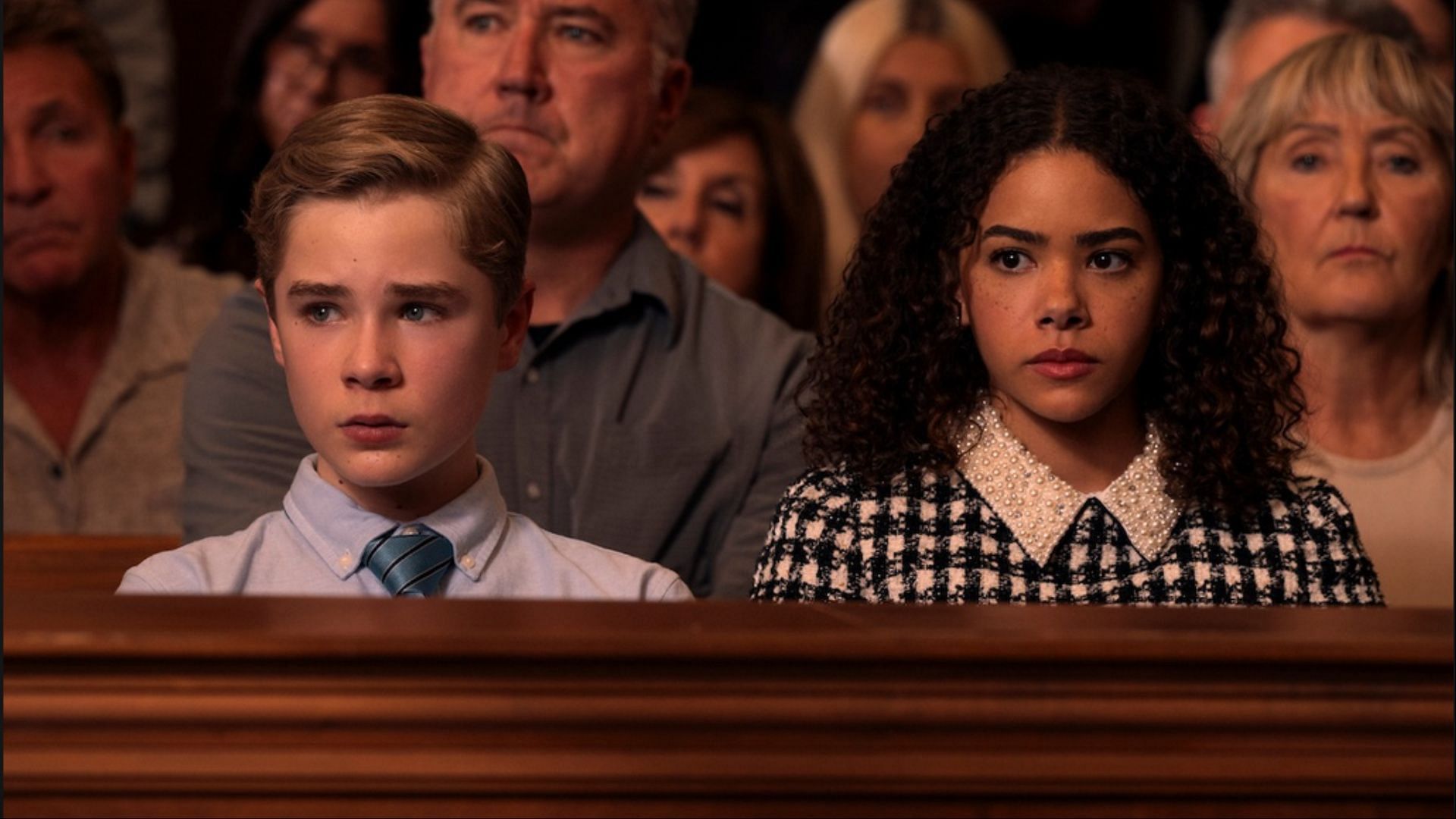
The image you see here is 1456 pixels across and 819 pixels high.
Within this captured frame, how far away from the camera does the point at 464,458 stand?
5.61 ft

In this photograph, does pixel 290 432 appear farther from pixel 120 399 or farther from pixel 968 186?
pixel 120 399

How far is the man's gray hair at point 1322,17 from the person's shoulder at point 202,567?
2484 mm

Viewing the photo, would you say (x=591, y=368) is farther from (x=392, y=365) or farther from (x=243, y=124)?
(x=243, y=124)

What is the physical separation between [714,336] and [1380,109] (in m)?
0.99

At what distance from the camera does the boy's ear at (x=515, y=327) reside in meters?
1.74

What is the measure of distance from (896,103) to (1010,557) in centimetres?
230

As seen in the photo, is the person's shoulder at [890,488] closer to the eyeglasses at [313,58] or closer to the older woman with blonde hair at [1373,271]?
the older woman with blonde hair at [1373,271]

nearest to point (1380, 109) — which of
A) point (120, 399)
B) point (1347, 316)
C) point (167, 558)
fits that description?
point (1347, 316)

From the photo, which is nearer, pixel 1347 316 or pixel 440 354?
pixel 440 354

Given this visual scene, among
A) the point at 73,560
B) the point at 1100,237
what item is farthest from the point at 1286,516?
the point at 73,560

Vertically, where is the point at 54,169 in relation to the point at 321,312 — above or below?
above

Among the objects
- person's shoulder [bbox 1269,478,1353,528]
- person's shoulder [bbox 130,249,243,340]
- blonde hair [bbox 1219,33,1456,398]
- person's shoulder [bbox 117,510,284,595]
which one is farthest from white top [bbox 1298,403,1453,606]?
person's shoulder [bbox 130,249,243,340]

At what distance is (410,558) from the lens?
1662 mm

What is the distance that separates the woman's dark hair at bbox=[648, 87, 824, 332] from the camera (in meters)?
3.73
